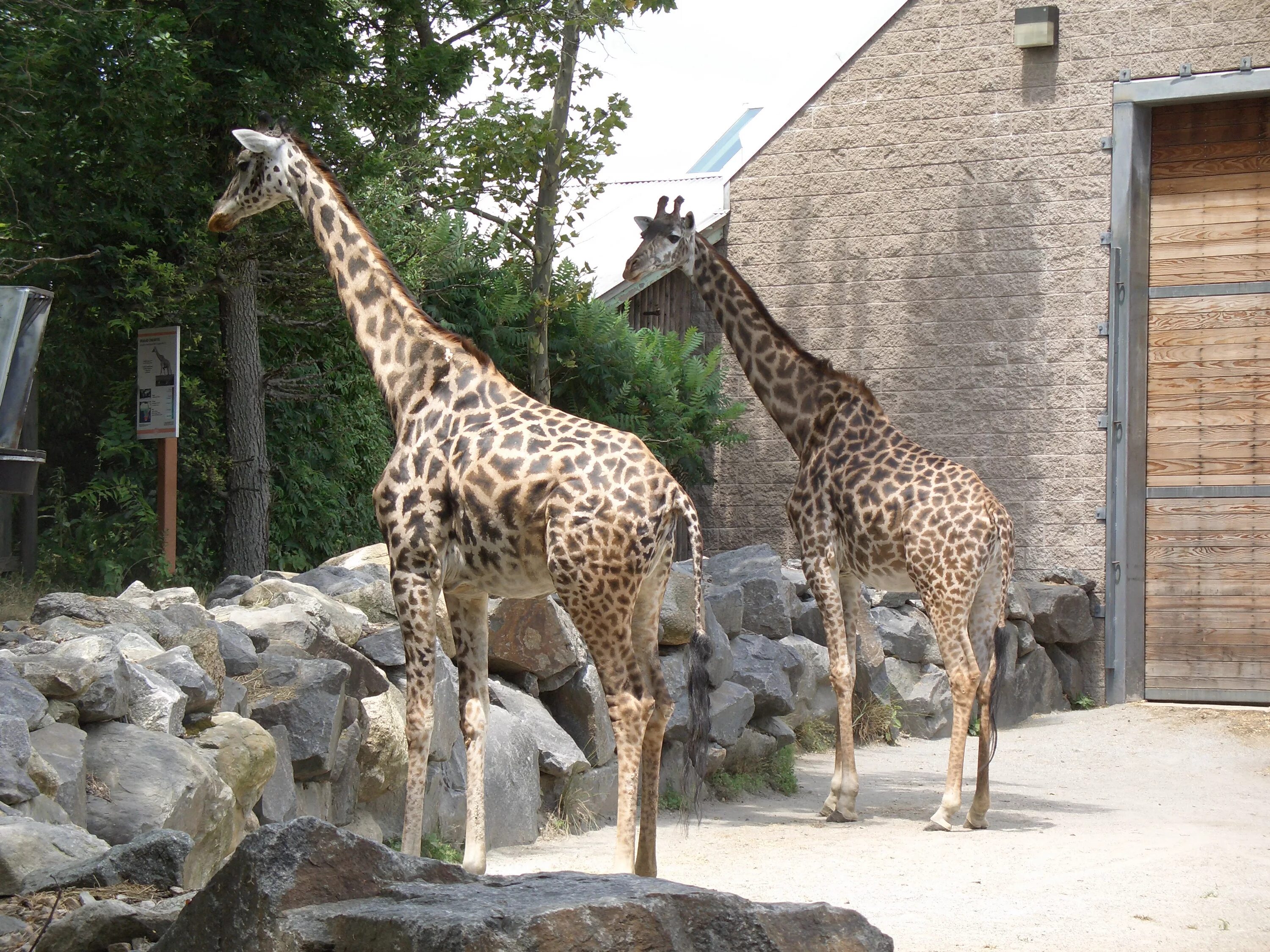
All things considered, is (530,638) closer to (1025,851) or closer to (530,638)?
(530,638)

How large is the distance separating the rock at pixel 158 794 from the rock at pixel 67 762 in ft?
0.28

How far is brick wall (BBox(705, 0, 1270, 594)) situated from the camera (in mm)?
12727

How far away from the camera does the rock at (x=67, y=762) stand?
422 cm

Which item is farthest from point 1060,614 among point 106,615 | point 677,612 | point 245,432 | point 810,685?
point 106,615

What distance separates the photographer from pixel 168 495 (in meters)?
8.66

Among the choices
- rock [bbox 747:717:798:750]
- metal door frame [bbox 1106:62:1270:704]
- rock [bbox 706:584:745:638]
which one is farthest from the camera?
metal door frame [bbox 1106:62:1270:704]

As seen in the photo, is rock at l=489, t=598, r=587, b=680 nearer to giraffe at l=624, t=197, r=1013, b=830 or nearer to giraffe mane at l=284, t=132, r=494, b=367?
giraffe at l=624, t=197, r=1013, b=830

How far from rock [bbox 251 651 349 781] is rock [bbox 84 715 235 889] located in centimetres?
81

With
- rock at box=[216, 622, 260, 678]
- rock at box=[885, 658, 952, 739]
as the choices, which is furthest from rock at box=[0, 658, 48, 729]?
rock at box=[885, 658, 952, 739]

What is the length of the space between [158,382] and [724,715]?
13.8 feet

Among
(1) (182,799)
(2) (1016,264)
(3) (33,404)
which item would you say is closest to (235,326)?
(3) (33,404)

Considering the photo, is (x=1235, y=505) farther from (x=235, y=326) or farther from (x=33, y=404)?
(x=33, y=404)

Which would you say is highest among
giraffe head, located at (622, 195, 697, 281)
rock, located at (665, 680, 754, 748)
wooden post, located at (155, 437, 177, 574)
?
giraffe head, located at (622, 195, 697, 281)

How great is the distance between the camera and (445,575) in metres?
5.34
